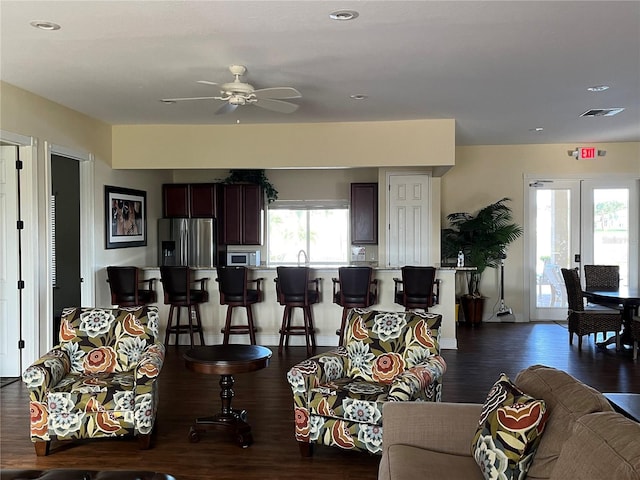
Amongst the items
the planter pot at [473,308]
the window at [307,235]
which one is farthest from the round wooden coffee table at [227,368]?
the window at [307,235]

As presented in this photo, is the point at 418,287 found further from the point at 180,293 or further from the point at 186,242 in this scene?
the point at 186,242

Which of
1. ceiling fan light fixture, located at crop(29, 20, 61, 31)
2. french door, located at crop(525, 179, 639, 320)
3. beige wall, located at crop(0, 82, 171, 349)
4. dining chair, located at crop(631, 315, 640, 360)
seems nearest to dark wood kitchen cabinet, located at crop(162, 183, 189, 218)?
beige wall, located at crop(0, 82, 171, 349)

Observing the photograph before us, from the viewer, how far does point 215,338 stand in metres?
7.00

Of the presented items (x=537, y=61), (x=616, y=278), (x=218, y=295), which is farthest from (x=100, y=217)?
(x=616, y=278)

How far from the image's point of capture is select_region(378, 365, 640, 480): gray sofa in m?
1.64

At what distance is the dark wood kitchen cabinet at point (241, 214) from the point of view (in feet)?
28.5

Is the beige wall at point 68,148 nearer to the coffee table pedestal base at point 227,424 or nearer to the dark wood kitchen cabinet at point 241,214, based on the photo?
the dark wood kitchen cabinet at point 241,214

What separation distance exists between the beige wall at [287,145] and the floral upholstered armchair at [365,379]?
3059 millimetres

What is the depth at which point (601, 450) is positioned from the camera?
1658 mm

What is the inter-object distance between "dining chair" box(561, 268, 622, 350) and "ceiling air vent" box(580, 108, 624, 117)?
1.83m

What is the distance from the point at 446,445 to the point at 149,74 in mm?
3717

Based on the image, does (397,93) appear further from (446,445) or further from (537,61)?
(446,445)

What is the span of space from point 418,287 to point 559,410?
4.18 m

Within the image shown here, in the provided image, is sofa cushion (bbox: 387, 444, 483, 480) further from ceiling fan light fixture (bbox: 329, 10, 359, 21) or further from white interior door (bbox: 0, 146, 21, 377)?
white interior door (bbox: 0, 146, 21, 377)
